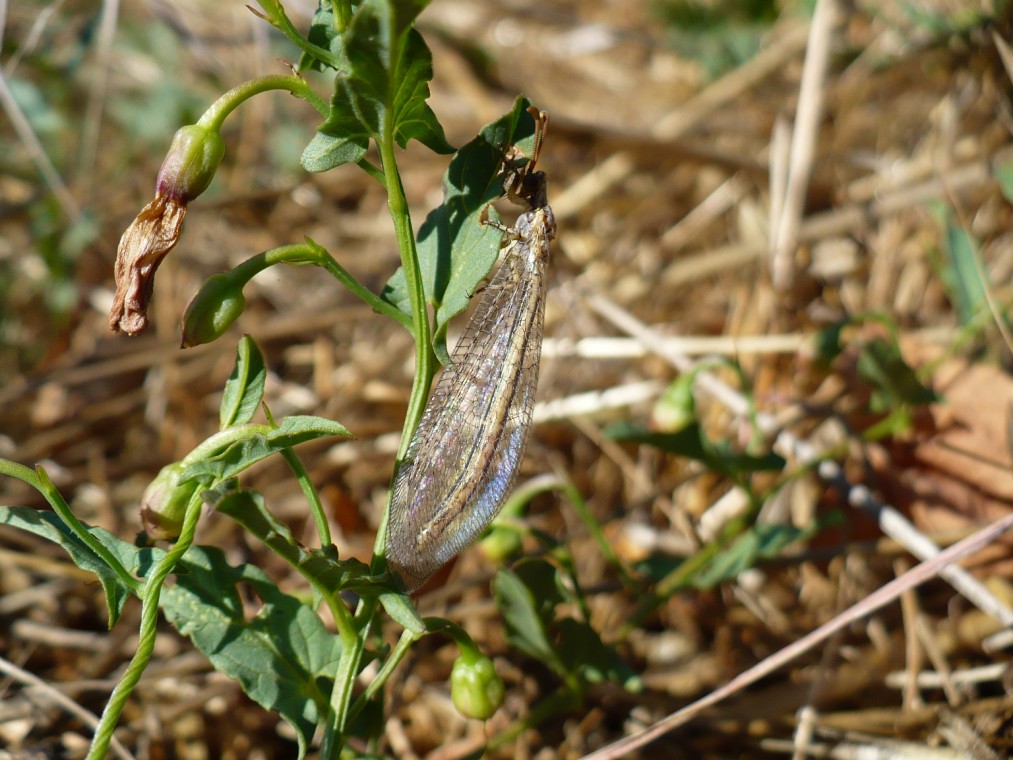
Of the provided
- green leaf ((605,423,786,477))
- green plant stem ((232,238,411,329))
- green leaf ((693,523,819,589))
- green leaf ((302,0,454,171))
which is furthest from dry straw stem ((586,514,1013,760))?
green leaf ((302,0,454,171))

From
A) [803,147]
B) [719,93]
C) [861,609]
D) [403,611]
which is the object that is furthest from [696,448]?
[719,93]

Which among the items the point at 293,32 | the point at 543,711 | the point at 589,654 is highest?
the point at 293,32

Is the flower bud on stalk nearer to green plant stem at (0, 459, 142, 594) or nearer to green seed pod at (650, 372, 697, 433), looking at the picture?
green plant stem at (0, 459, 142, 594)

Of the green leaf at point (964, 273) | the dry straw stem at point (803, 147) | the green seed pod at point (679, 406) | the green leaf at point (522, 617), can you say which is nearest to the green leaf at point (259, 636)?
the green leaf at point (522, 617)

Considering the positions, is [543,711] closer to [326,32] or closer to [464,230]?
[464,230]

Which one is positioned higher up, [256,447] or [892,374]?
[256,447]

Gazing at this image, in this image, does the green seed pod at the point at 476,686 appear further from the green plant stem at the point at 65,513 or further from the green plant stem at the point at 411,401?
the green plant stem at the point at 65,513
